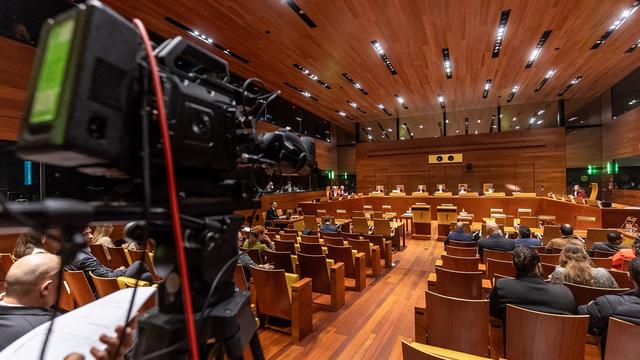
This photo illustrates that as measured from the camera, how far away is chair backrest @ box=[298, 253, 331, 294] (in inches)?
145

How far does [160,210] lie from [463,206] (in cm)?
1176

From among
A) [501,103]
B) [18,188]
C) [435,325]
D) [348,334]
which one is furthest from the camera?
[501,103]

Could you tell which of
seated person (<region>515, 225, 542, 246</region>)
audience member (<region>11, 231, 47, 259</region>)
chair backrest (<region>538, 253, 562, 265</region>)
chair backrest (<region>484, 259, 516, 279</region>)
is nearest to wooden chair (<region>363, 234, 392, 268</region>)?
seated person (<region>515, 225, 542, 246</region>)

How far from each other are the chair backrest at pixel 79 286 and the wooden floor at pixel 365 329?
1648 mm

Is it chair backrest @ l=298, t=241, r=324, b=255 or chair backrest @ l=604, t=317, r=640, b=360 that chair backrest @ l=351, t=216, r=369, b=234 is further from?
chair backrest @ l=604, t=317, r=640, b=360

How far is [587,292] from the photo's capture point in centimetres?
236

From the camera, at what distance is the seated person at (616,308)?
6.04 ft

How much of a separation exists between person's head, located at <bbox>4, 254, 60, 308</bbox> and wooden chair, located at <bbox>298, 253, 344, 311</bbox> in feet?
8.55

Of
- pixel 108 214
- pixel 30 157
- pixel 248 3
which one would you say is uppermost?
pixel 248 3

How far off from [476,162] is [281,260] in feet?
40.9

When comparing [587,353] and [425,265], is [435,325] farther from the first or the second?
[425,265]

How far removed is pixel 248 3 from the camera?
5.08m

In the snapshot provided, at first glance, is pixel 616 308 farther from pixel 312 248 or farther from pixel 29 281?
pixel 29 281

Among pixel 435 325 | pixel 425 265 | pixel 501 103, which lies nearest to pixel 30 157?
pixel 435 325
